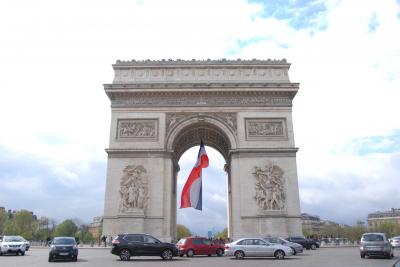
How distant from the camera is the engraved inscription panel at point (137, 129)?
31438 millimetres

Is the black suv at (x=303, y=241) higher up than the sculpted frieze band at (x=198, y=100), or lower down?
lower down

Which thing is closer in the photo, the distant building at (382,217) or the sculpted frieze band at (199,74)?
the sculpted frieze band at (199,74)

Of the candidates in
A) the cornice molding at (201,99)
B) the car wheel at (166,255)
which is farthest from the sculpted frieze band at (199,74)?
the car wheel at (166,255)

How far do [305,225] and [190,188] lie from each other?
330 feet

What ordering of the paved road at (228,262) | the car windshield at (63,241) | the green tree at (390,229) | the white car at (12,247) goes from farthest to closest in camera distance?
the green tree at (390,229), the white car at (12,247), the car windshield at (63,241), the paved road at (228,262)

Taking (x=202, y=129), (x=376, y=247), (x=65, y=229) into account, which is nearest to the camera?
(x=376, y=247)

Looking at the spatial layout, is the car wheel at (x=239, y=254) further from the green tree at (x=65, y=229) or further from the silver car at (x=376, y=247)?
the green tree at (x=65, y=229)

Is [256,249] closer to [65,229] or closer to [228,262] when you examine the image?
[228,262]

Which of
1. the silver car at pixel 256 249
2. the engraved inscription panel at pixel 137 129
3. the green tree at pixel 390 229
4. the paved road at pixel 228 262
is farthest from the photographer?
the green tree at pixel 390 229

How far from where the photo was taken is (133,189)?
2969 cm

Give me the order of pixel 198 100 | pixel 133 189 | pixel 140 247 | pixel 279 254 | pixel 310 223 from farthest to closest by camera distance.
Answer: pixel 310 223, pixel 198 100, pixel 133 189, pixel 279 254, pixel 140 247

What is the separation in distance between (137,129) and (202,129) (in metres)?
5.93

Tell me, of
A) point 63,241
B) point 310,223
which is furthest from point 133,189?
point 310,223

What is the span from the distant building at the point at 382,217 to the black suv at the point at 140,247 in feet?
375
